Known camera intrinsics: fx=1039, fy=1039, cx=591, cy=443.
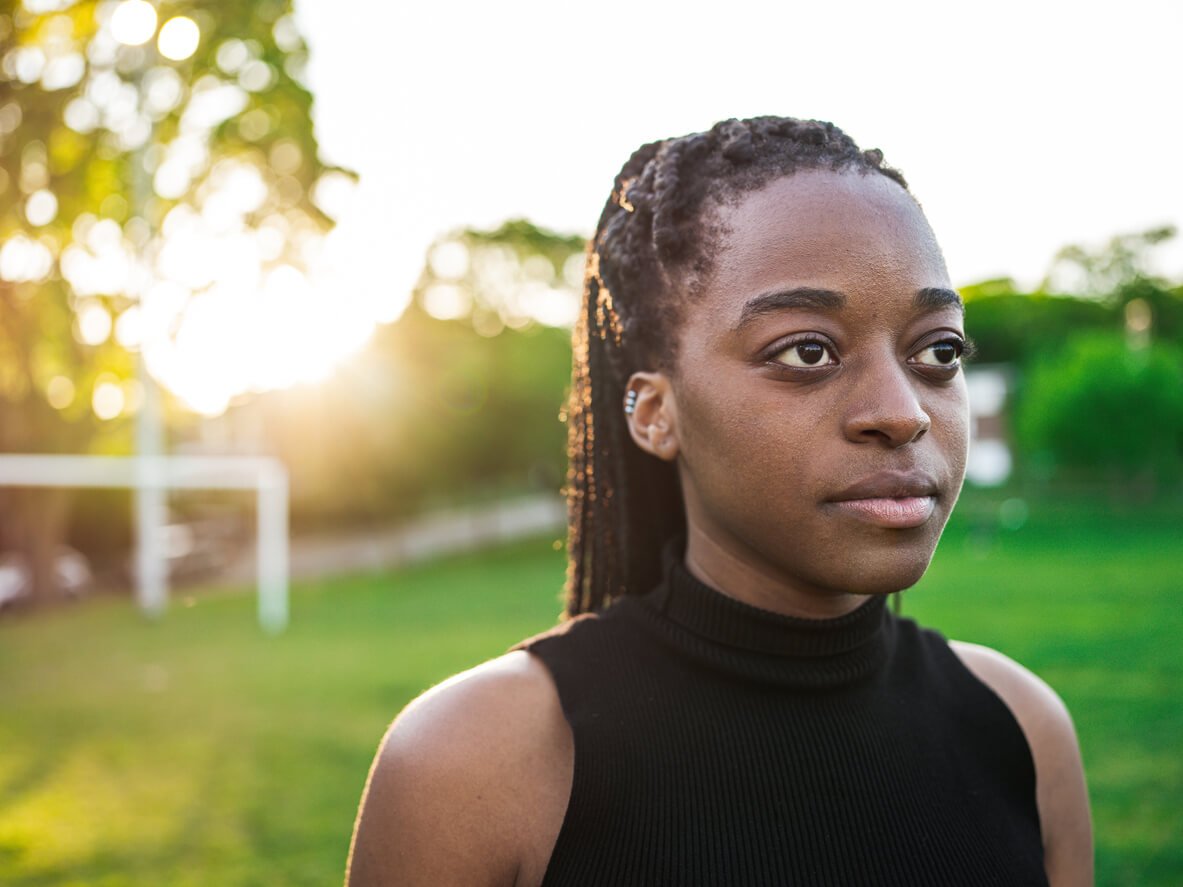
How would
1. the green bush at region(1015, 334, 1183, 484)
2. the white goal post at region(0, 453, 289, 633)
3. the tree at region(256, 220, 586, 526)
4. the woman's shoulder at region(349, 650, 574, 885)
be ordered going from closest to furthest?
the woman's shoulder at region(349, 650, 574, 885) < the white goal post at region(0, 453, 289, 633) < the tree at region(256, 220, 586, 526) < the green bush at region(1015, 334, 1183, 484)

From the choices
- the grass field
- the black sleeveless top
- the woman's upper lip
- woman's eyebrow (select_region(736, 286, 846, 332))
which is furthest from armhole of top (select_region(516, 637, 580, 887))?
the grass field

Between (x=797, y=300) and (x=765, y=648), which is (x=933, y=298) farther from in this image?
(x=765, y=648)

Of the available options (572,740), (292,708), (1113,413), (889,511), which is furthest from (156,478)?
(1113,413)

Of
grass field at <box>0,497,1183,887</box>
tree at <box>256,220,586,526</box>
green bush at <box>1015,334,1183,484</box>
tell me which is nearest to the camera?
grass field at <box>0,497,1183,887</box>

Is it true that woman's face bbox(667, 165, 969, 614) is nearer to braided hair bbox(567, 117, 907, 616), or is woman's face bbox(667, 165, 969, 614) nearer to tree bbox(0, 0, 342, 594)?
braided hair bbox(567, 117, 907, 616)

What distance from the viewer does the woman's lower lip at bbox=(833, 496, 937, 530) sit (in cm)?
140

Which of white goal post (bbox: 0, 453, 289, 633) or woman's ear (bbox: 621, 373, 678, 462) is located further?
white goal post (bbox: 0, 453, 289, 633)

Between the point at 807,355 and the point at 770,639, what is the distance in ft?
1.45

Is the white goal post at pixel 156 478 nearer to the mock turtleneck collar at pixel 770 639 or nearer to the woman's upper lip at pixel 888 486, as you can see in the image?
the mock turtleneck collar at pixel 770 639

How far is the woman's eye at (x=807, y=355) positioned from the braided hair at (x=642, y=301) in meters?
0.18

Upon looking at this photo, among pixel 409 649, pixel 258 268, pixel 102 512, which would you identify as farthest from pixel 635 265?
pixel 102 512

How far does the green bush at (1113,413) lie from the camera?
33375 mm

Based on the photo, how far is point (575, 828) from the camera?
139cm

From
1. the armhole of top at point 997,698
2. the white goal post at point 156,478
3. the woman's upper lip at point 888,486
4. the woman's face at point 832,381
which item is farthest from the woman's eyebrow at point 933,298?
the white goal post at point 156,478
